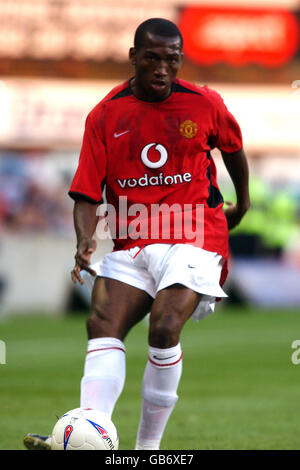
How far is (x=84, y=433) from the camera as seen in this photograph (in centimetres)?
412

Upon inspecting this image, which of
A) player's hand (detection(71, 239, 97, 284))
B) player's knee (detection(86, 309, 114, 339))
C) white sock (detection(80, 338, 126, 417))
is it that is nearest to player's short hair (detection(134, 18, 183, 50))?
player's hand (detection(71, 239, 97, 284))

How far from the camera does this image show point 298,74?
21031 mm

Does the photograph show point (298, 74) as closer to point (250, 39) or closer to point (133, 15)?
point (250, 39)

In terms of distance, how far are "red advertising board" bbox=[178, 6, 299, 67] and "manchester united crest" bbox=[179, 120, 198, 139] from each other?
643 inches

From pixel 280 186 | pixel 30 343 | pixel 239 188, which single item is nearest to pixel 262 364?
pixel 30 343

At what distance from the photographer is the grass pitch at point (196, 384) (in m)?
5.80

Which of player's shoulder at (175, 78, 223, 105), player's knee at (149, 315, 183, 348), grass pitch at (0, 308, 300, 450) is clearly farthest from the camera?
grass pitch at (0, 308, 300, 450)

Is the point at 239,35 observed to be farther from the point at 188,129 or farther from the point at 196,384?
the point at 188,129

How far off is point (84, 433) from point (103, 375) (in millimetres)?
349

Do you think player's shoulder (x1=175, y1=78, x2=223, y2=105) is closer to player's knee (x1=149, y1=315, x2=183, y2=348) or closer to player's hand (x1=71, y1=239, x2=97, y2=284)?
player's hand (x1=71, y1=239, x2=97, y2=284)

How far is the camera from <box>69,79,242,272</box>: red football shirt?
15.2 ft

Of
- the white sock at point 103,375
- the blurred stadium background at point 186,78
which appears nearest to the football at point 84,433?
the white sock at point 103,375
